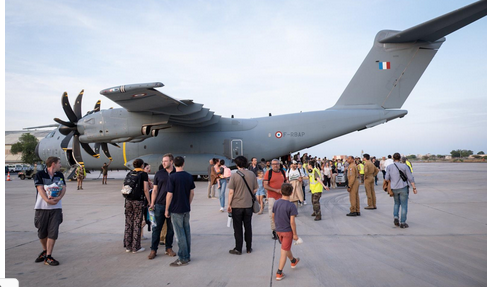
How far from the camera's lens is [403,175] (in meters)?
7.20

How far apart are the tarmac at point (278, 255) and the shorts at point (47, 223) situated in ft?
1.42

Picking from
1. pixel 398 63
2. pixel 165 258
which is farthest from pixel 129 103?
pixel 398 63

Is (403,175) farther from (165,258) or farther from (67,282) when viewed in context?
(67,282)

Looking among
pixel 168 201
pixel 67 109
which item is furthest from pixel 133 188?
pixel 67 109

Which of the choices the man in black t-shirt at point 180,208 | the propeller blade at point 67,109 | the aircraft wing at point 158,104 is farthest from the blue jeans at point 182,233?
the propeller blade at point 67,109

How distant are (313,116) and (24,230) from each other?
1403 cm

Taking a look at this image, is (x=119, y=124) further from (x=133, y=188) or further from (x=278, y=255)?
(x=278, y=255)

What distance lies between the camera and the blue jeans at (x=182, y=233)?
489 cm

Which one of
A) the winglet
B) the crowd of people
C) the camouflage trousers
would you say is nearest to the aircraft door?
the winglet

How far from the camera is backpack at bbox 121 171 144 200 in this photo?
5.48m

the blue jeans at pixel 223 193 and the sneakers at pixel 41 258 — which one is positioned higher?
the blue jeans at pixel 223 193

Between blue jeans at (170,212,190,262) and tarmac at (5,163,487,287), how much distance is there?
0.67ft

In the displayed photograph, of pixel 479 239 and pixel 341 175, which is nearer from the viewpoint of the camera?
pixel 479 239

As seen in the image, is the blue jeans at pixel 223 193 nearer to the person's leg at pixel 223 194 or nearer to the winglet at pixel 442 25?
the person's leg at pixel 223 194
